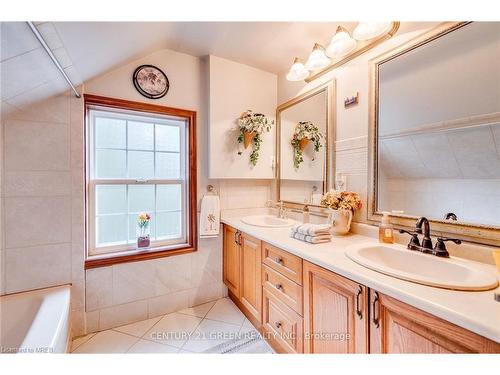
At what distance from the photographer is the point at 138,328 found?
1771 millimetres

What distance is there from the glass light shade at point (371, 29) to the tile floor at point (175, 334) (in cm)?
213

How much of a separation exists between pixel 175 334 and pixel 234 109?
1.99 m

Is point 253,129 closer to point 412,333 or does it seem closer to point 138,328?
point 412,333

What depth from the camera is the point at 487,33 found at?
3.29 feet

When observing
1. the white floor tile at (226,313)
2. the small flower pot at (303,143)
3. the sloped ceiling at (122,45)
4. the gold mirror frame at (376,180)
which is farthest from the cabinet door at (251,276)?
the sloped ceiling at (122,45)

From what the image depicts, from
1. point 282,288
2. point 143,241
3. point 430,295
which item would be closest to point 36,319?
point 143,241

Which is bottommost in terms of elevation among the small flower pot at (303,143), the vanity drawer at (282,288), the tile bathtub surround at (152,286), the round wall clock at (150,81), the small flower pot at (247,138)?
the tile bathtub surround at (152,286)

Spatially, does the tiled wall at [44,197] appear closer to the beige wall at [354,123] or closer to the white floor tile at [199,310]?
the white floor tile at [199,310]

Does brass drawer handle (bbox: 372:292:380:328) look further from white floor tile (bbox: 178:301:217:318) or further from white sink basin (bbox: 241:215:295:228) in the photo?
white floor tile (bbox: 178:301:217:318)

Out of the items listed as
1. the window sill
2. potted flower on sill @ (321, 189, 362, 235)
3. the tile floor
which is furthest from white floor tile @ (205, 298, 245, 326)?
potted flower on sill @ (321, 189, 362, 235)

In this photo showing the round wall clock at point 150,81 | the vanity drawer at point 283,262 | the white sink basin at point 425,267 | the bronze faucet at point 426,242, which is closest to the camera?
the white sink basin at point 425,267

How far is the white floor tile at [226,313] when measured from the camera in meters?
1.88
